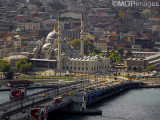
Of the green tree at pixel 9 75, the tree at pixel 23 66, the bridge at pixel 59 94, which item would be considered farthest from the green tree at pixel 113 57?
the green tree at pixel 9 75

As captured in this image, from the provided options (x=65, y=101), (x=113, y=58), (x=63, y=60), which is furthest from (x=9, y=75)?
(x=65, y=101)

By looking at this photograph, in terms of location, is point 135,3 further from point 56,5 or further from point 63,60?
point 63,60

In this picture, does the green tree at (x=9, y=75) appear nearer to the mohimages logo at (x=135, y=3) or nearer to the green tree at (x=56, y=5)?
the green tree at (x=56, y=5)

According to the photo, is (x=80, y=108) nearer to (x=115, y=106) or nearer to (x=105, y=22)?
(x=115, y=106)

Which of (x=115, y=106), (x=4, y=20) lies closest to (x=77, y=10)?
(x=4, y=20)

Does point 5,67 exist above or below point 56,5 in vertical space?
below
